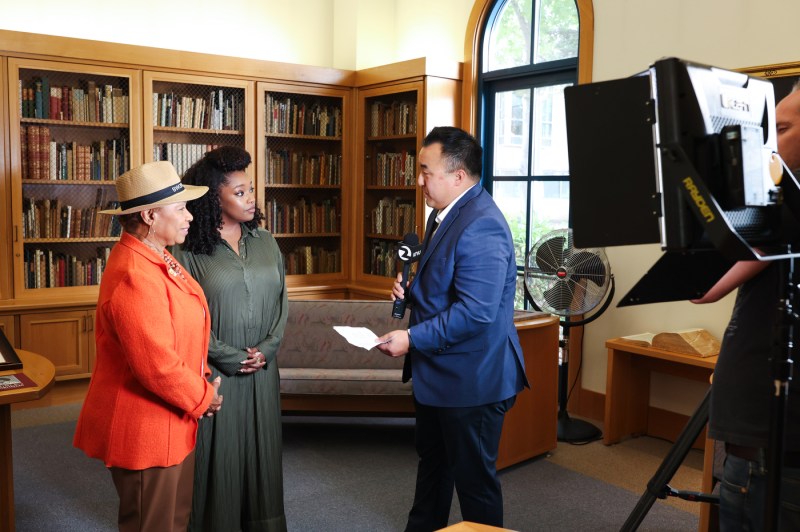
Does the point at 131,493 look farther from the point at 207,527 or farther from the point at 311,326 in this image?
the point at 311,326

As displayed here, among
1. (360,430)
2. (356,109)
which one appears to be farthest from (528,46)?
(360,430)

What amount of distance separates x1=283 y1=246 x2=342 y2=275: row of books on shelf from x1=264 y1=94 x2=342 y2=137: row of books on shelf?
988 mm

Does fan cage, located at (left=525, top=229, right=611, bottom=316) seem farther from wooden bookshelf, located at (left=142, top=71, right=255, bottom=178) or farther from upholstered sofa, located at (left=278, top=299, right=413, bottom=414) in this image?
wooden bookshelf, located at (left=142, top=71, right=255, bottom=178)

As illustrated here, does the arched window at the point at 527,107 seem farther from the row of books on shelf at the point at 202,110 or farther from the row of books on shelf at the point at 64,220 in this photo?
the row of books on shelf at the point at 64,220

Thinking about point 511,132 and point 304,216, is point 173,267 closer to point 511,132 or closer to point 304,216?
point 511,132

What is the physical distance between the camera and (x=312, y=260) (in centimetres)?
637

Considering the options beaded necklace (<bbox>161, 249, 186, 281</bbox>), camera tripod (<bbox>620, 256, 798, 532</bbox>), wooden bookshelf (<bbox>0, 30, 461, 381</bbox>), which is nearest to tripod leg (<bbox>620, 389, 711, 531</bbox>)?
camera tripod (<bbox>620, 256, 798, 532</bbox>)

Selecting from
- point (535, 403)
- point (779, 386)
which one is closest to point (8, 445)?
point (535, 403)

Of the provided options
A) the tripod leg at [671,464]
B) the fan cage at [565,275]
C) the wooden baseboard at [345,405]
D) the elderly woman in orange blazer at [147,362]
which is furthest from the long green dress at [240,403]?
the fan cage at [565,275]

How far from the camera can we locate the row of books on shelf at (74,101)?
5008 millimetres

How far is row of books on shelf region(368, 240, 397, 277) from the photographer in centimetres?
617

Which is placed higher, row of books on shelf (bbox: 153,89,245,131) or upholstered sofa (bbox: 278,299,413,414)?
row of books on shelf (bbox: 153,89,245,131)

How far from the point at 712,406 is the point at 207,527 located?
5.96 ft

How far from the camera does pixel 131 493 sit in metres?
2.17
